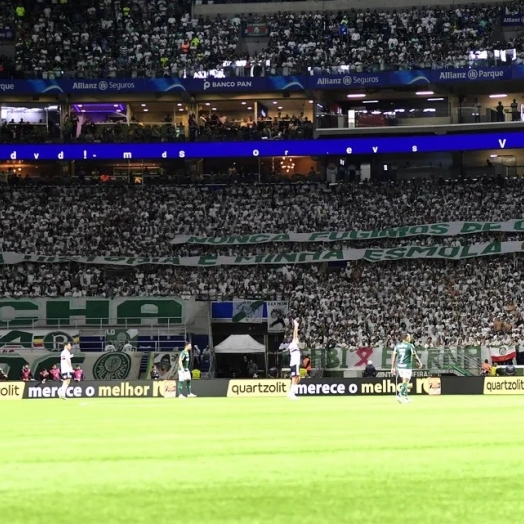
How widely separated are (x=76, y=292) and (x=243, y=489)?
46.7m

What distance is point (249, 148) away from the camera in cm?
6456

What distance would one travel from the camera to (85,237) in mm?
61406

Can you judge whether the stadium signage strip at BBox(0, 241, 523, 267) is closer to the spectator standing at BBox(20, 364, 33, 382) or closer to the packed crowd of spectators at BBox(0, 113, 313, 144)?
the packed crowd of spectators at BBox(0, 113, 313, 144)

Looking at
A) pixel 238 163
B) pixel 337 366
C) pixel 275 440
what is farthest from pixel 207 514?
pixel 238 163

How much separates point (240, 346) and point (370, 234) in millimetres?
12175

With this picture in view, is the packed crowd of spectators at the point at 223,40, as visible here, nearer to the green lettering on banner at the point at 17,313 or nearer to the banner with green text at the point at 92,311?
the banner with green text at the point at 92,311

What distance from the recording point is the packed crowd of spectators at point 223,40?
65125mm

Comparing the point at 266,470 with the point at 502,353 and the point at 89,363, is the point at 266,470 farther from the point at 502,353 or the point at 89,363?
the point at 89,363

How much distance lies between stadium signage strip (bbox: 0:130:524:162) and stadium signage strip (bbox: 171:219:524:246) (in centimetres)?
557

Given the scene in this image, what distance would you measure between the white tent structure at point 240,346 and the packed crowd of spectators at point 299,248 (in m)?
2.80

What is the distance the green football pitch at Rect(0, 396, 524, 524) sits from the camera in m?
10.6

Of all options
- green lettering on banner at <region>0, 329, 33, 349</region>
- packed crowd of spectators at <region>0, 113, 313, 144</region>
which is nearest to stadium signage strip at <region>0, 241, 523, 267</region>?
green lettering on banner at <region>0, 329, 33, 349</region>

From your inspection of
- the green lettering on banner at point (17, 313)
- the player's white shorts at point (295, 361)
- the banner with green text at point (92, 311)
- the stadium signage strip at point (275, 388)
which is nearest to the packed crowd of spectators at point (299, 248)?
the green lettering on banner at point (17, 313)

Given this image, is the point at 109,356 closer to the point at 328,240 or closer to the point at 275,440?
the point at 328,240
